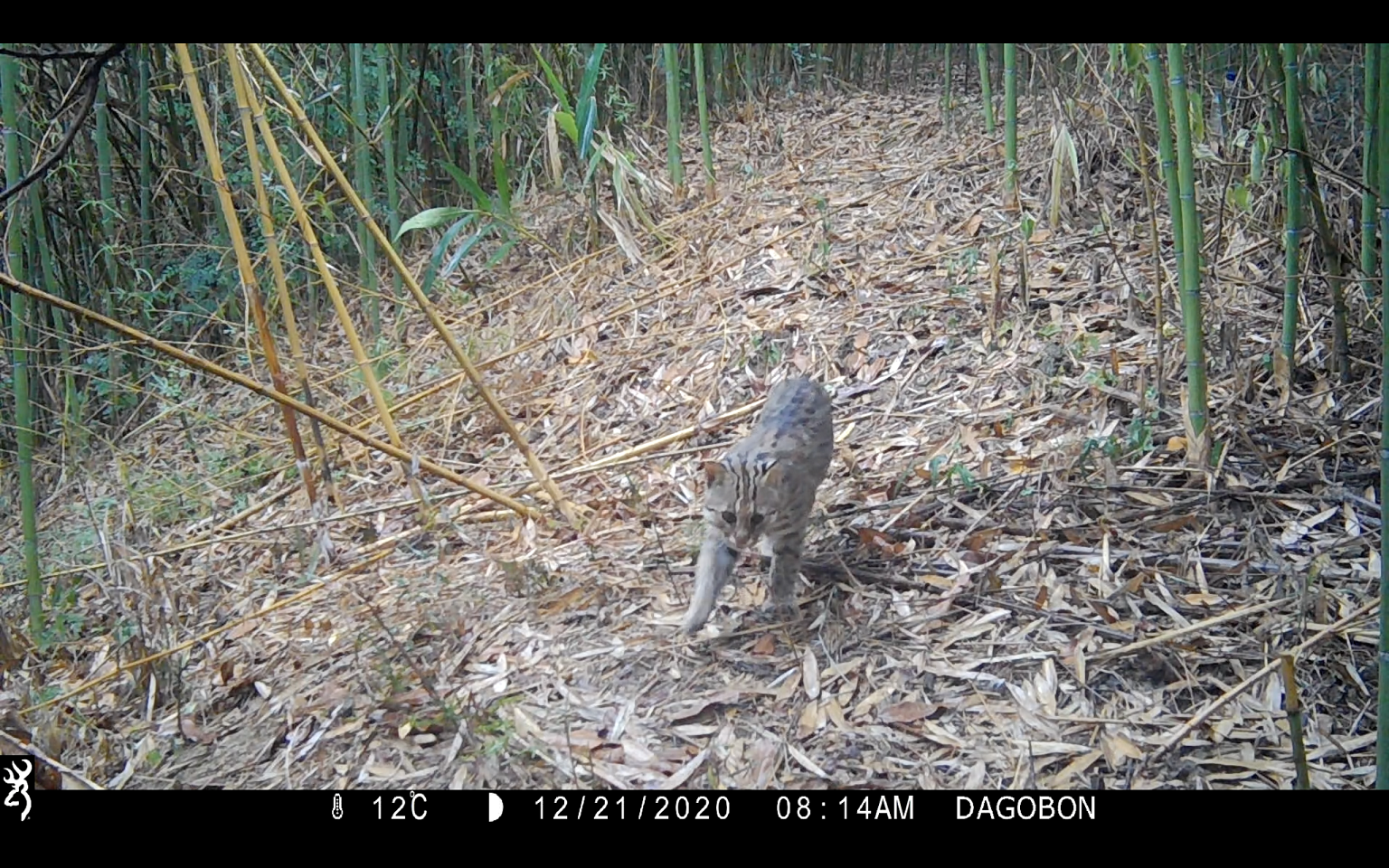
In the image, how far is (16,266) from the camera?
3369mm

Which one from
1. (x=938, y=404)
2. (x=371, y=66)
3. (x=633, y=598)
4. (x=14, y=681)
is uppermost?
(x=371, y=66)

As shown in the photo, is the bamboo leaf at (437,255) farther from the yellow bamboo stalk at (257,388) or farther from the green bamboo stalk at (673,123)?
the yellow bamboo stalk at (257,388)

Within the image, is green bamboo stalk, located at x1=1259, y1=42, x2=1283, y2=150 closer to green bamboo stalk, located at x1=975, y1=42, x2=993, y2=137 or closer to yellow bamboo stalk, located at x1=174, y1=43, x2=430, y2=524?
green bamboo stalk, located at x1=975, y1=42, x2=993, y2=137

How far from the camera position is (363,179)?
504 cm

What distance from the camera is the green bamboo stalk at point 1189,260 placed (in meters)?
2.79

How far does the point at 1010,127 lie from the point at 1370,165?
159cm

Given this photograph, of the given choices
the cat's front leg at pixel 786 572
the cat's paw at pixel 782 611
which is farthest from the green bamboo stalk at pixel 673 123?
the cat's paw at pixel 782 611

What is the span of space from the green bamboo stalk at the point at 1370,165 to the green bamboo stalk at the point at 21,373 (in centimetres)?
395

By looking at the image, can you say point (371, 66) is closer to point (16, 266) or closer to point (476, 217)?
point (476, 217)

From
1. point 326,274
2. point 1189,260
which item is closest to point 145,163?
point 326,274

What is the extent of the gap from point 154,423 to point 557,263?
1.99 m

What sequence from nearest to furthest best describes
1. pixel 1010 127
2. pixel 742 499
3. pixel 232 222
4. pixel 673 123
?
pixel 742 499 → pixel 232 222 → pixel 1010 127 → pixel 673 123

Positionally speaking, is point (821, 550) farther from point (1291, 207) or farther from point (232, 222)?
point (232, 222)
